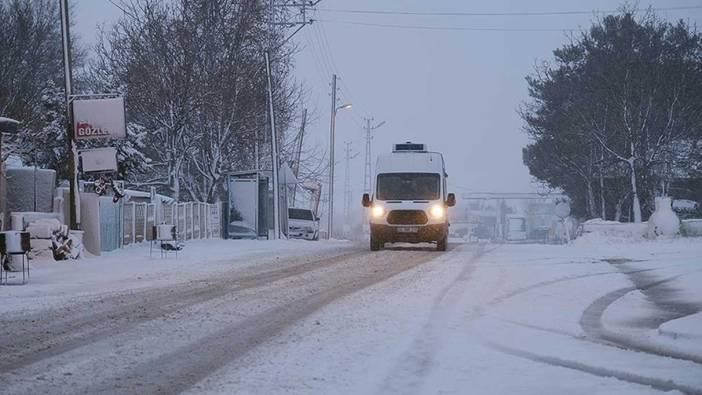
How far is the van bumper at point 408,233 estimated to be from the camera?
25406 millimetres

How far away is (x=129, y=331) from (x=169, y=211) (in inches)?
807

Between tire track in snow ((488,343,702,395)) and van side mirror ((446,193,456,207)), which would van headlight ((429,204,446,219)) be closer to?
van side mirror ((446,193,456,207))

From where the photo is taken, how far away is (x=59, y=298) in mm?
12148

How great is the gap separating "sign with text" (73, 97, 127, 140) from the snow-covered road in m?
5.97

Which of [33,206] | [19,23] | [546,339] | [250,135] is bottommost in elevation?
[546,339]

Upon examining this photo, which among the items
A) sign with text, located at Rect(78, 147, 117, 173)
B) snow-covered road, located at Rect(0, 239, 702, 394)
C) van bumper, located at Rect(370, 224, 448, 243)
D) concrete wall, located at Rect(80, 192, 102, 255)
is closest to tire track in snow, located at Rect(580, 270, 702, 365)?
snow-covered road, located at Rect(0, 239, 702, 394)

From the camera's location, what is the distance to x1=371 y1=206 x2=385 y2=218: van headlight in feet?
84.1

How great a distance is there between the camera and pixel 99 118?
21.7 metres

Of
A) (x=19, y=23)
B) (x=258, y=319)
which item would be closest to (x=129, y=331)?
(x=258, y=319)

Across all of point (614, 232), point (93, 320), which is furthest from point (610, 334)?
point (614, 232)

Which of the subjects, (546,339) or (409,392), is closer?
(409,392)

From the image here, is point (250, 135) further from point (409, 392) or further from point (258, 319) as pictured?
point (409, 392)

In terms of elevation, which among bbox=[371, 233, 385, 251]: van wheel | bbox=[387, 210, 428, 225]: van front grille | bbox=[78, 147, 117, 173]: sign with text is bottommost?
bbox=[371, 233, 385, 251]: van wheel

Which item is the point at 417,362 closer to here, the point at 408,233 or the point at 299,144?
the point at 408,233
